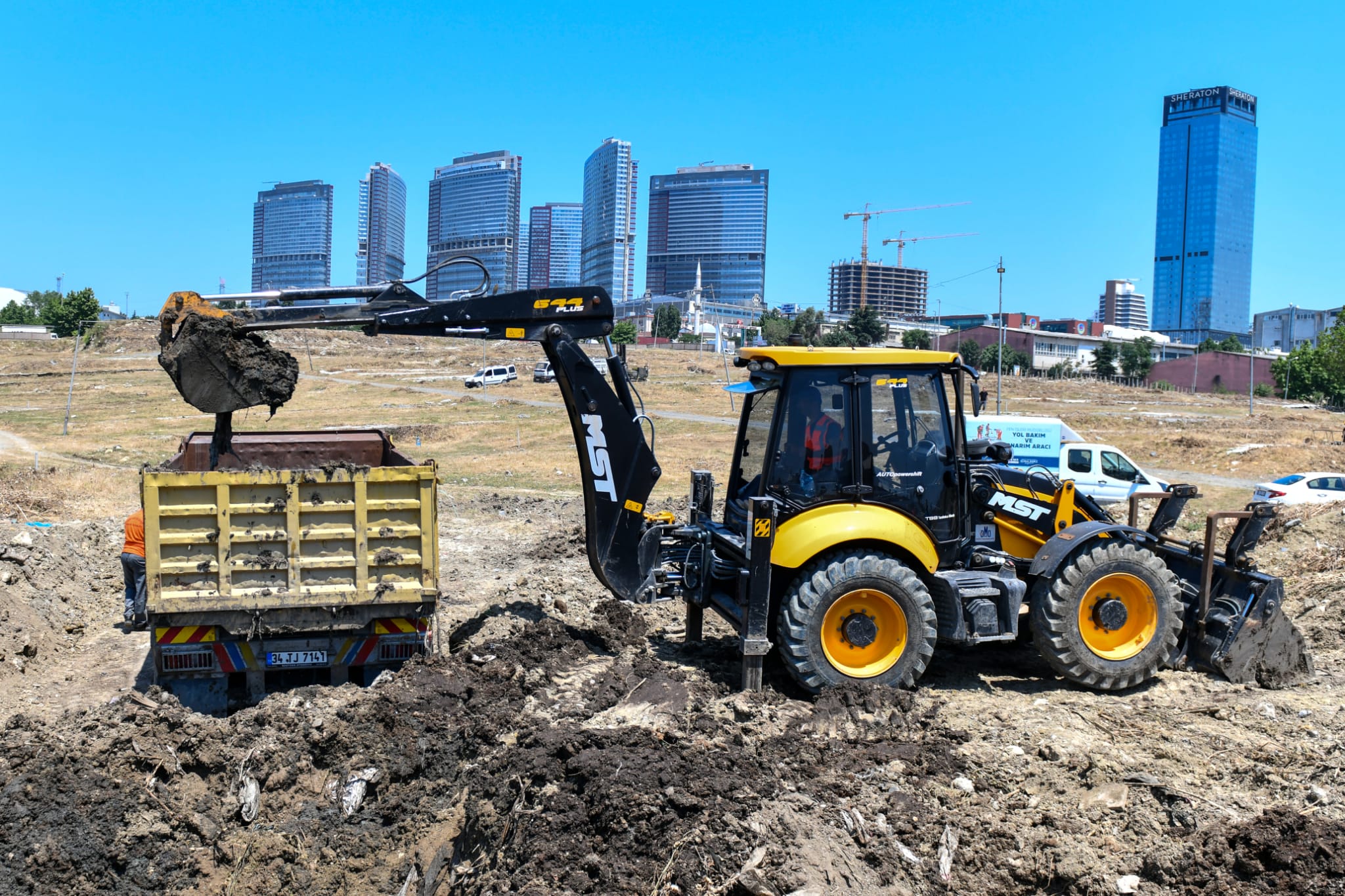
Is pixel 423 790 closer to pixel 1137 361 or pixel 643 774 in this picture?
pixel 643 774

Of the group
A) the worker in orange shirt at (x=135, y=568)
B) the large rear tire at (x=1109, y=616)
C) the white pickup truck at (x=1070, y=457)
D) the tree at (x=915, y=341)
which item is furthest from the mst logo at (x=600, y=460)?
the tree at (x=915, y=341)

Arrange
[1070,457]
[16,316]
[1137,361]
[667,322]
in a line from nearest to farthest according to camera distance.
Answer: [1070,457], [1137,361], [16,316], [667,322]

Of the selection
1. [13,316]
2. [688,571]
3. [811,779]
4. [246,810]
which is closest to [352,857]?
[246,810]

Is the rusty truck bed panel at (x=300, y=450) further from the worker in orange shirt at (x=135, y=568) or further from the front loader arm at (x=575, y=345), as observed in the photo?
the front loader arm at (x=575, y=345)

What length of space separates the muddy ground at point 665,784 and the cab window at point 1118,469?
12789 millimetres

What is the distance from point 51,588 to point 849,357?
353 inches

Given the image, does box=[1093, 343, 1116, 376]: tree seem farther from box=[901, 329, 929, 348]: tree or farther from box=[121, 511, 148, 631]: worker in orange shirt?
box=[121, 511, 148, 631]: worker in orange shirt

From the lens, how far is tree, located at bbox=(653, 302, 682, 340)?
360 feet

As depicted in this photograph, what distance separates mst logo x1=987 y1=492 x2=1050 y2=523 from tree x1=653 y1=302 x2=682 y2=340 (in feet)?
330

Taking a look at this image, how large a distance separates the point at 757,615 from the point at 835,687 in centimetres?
72

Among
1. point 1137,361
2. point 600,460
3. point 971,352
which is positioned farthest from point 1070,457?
point 1137,361

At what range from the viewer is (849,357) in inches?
286

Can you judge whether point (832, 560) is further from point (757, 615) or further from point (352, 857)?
point (352, 857)

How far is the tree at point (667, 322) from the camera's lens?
360 feet
